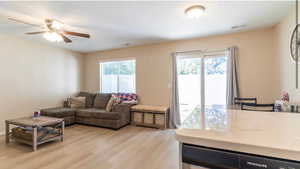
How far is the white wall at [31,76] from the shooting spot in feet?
12.1

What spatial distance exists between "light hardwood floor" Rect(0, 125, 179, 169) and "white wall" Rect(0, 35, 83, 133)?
0.92m

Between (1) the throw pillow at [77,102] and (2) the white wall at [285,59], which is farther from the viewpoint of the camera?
(1) the throw pillow at [77,102]

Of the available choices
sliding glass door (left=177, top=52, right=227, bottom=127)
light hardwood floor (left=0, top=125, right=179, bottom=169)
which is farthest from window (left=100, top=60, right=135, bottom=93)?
light hardwood floor (left=0, top=125, right=179, bottom=169)

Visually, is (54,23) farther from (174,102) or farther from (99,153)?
Answer: (174,102)

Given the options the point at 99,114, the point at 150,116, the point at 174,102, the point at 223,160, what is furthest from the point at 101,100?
the point at 223,160

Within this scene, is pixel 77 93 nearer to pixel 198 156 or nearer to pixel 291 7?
pixel 198 156

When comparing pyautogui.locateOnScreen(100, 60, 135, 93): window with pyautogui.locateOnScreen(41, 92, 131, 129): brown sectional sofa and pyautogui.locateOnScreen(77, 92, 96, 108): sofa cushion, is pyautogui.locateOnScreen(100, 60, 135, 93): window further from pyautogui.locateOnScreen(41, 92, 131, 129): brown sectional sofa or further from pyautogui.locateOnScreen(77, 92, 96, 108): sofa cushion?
pyautogui.locateOnScreen(41, 92, 131, 129): brown sectional sofa

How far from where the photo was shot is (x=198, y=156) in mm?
771

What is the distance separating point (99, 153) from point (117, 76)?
10.3ft

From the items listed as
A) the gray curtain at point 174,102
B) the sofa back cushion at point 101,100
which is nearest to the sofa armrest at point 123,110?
the sofa back cushion at point 101,100

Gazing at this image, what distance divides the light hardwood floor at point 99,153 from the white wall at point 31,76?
916mm

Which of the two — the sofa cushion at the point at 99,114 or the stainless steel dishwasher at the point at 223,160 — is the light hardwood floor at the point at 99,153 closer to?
the sofa cushion at the point at 99,114

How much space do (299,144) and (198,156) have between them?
0.45 metres

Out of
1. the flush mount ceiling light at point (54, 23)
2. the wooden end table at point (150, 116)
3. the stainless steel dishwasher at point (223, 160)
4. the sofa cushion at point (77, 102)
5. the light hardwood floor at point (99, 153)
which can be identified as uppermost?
the flush mount ceiling light at point (54, 23)
